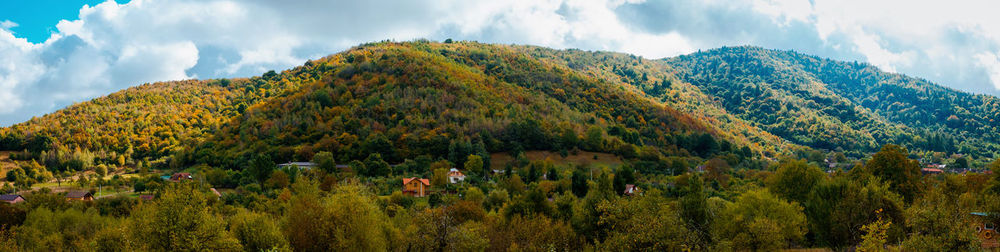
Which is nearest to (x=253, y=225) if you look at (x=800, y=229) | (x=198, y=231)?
(x=198, y=231)

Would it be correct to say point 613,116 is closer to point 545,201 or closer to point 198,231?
point 545,201

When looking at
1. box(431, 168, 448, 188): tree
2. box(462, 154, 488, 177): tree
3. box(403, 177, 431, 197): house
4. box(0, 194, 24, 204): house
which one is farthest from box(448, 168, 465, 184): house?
box(0, 194, 24, 204): house

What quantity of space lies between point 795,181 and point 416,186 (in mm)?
48174

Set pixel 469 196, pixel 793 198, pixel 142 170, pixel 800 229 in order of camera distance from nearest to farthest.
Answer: pixel 800 229, pixel 793 198, pixel 469 196, pixel 142 170

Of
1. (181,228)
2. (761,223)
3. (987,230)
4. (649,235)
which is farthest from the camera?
(987,230)

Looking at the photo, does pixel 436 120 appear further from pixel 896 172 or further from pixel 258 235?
pixel 258 235

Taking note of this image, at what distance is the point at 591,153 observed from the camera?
117312mm

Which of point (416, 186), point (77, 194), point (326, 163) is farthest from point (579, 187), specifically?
point (77, 194)

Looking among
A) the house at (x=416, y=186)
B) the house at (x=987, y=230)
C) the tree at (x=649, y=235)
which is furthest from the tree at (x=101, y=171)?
the house at (x=987, y=230)

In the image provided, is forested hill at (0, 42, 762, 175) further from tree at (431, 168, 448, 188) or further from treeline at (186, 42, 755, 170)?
tree at (431, 168, 448, 188)

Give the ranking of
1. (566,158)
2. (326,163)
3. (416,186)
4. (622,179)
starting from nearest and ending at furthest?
(622,179) < (416,186) < (326,163) < (566,158)

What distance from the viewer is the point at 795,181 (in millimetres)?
59594

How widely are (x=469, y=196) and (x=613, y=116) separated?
95531 millimetres

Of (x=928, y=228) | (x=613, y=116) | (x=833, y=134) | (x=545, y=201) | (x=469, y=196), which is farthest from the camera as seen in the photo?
(x=833, y=134)
